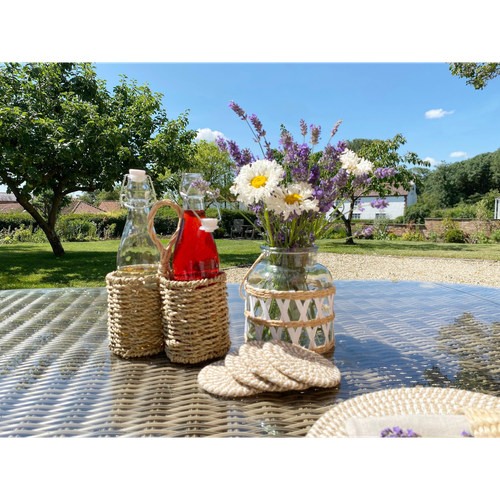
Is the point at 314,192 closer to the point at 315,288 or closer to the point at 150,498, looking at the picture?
the point at 315,288

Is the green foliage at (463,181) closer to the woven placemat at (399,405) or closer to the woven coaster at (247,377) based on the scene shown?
the woven placemat at (399,405)

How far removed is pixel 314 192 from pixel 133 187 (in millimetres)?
417

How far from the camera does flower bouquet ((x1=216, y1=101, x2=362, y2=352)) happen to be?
0.74 m

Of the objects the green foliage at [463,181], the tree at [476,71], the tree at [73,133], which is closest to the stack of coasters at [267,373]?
the tree at [73,133]

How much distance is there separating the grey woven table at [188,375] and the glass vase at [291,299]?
0.36ft

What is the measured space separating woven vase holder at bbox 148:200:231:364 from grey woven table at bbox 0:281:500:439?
0.04 m

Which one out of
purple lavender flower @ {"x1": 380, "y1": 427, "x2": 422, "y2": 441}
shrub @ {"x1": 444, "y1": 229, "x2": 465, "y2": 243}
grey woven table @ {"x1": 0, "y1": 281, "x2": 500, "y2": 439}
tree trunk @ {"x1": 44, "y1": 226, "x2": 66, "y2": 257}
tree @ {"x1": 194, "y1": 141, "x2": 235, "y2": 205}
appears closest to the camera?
purple lavender flower @ {"x1": 380, "y1": 427, "x2": 422, "y2": 441}

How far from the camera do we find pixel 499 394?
0.66m

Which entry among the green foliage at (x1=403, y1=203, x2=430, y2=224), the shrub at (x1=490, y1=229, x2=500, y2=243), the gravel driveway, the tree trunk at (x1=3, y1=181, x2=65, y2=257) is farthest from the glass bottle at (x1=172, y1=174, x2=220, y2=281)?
the green foliage at (x1=403, y1=203, x2=430, y2=224)

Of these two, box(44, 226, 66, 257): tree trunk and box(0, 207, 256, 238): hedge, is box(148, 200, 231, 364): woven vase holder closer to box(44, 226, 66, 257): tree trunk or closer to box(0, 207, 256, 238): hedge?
box(44, 226, 66, 257): tree trunk

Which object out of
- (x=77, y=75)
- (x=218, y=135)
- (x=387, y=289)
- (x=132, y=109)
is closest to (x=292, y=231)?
(x=218, y=135)

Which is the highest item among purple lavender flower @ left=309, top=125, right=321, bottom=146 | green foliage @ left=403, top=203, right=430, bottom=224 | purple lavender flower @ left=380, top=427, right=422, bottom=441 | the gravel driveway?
green foliage @ left=403, top=203, right=430, bottom=224

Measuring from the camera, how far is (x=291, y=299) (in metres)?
0.77

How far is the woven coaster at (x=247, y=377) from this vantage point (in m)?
0.65
